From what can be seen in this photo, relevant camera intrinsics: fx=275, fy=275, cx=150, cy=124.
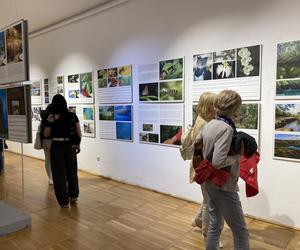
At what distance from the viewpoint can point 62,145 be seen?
11.6ft

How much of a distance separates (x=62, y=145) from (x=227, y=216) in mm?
2386

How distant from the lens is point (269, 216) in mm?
3104

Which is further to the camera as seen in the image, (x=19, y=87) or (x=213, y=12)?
(x=213, y=12)

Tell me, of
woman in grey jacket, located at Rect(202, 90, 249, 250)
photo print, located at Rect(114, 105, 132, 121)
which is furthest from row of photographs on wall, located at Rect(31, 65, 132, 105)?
woman in grey jacket, located at Rect(202, 90, 249, 250)

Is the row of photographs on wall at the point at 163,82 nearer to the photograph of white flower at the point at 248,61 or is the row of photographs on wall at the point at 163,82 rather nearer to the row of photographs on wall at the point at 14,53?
the photograph of white flower at the point at 248,61

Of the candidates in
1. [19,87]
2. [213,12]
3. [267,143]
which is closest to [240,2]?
[213,12]

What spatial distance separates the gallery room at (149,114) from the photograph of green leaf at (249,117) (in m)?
0.01

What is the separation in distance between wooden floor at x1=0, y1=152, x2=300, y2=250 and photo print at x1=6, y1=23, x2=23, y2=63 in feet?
6.08

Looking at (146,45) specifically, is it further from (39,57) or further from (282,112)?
(39,57)

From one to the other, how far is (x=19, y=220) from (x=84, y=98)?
9.51ft

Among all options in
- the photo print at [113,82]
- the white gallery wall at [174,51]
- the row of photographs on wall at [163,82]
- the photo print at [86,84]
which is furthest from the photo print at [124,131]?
the photo print at [86,84]

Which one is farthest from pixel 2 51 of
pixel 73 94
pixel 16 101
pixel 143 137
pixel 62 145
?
pixel 73 94

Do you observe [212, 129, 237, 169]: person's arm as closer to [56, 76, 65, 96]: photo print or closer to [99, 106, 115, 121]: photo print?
[99, 106, 115, 121]: photo print

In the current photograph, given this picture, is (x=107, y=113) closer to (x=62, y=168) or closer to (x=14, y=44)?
(x=62, y=168)
